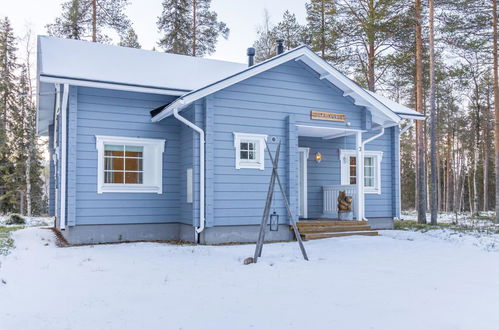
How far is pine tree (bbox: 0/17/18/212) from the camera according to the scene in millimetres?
24062

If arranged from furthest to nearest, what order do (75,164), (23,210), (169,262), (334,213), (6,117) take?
(23,210) → (6,117) → (334,213) → (75,164) → (169,262)

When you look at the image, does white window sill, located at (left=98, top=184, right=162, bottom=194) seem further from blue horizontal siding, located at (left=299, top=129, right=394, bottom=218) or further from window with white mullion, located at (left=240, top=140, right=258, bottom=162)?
blue horizontal siding, located at (left=299, top=129, right=394, bottom=218)

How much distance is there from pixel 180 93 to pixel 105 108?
5.75ft

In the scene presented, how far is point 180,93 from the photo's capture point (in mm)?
10812

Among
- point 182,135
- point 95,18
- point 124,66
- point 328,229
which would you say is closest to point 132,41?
point 95,18

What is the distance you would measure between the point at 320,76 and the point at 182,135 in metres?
3.75

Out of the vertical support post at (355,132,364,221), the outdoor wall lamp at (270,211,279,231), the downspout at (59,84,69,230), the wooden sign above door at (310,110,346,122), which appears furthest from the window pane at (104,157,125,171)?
the vertical support post at (355,132,364,221)

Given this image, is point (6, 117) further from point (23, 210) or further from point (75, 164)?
point (75, 164)

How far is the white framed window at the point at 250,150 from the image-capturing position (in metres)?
10.4

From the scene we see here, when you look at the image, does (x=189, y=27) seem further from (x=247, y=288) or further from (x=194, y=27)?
(x=247, y=288)

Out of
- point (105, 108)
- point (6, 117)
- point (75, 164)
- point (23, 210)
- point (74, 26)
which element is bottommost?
point (23, 210)

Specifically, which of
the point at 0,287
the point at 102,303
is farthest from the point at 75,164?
the point at 102,303

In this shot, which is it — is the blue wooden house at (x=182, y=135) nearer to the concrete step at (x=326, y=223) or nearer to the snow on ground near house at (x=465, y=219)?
the concrete step at (x=326, y=223)

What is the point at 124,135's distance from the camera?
35.0 feet
